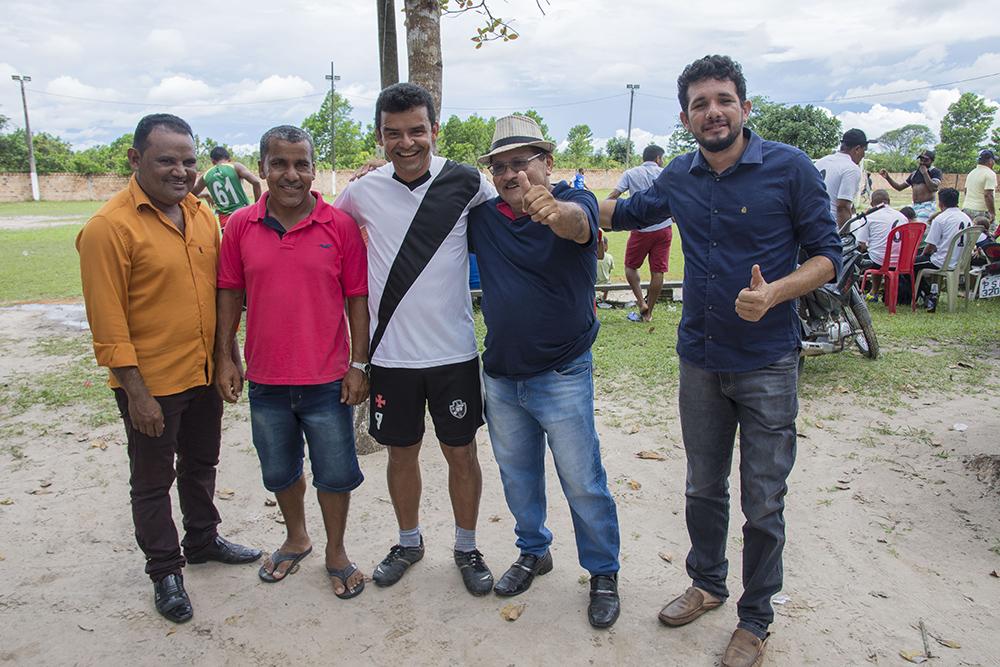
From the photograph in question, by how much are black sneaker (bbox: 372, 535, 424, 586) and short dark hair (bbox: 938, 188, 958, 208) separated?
9.39 m

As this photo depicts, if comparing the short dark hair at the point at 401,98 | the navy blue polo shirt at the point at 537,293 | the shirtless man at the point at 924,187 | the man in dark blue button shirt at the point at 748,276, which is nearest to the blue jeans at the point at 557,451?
the navy blue polo shirt at the point at 537,293

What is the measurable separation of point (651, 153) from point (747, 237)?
7270mm

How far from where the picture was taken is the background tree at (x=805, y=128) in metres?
34.5

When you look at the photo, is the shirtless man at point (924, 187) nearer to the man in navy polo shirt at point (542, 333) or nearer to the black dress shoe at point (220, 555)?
the man in navy polo shirt at point (542, 333)

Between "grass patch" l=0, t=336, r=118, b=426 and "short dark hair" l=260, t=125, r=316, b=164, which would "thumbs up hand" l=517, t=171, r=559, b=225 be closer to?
"short dark hair" l=260, t=125, r=316, b=164

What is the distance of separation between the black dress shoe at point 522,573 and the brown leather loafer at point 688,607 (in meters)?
0.61

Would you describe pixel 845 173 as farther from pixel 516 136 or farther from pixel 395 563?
pixel 395 563

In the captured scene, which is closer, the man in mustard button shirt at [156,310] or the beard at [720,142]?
the beard at [720,142]

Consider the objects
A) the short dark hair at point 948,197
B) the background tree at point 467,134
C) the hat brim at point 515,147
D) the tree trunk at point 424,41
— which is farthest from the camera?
the background tree at point 467,134

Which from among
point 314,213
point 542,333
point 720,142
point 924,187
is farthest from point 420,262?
point 924,187

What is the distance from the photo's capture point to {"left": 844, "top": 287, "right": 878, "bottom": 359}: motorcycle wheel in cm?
658

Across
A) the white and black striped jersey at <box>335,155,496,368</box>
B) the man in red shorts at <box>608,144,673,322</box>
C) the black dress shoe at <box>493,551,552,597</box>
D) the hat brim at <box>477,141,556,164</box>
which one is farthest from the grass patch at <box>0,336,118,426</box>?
the man in red shorts at <box>608,144,673,322</box>

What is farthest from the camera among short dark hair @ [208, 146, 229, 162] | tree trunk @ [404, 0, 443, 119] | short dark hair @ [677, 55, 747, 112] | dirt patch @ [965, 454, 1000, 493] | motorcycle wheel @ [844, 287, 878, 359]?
short dark hair @ [208, 146, 229, 162]

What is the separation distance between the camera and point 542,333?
2893 millimetres
